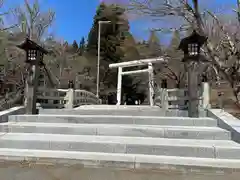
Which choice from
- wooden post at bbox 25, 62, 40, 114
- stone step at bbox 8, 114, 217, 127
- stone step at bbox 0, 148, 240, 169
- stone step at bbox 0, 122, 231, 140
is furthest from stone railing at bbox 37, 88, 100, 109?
stone step at bbox 0, 148, 240, 169

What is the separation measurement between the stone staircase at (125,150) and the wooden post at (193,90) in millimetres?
709

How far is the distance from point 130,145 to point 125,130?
862mm

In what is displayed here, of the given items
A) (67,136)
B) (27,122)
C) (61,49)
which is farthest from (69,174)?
(61,49)

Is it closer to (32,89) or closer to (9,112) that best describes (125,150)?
(9,112)

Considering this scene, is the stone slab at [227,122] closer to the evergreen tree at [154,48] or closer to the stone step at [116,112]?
the stone step at [116,112]

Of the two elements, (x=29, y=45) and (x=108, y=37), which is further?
(x=108, y=37)

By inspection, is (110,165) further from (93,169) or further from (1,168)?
(1,168)

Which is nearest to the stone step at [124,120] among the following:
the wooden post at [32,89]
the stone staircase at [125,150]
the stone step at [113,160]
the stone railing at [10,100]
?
the stone staircase at [125,150]

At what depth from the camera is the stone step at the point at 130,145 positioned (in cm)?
482

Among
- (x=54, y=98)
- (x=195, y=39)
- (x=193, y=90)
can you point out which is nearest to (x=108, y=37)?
(x=54, y=98)

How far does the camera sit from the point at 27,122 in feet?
22.6

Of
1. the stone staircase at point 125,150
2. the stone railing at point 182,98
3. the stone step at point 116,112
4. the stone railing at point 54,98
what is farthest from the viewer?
the stone railing at point 54,98

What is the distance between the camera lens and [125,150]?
16.4ft

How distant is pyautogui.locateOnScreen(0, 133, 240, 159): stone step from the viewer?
4.82 m
